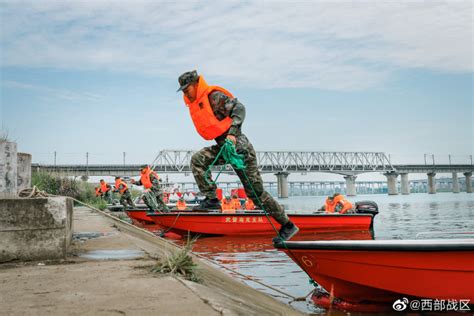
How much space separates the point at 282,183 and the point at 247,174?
114401 mm

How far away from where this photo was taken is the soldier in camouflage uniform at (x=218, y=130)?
5840 millimetres

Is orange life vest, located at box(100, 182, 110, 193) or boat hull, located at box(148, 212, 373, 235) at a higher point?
orange life vest, located at box(100, 182, 110, 193)

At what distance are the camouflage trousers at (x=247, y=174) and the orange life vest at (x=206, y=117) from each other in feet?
0.85

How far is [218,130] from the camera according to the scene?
586 cm

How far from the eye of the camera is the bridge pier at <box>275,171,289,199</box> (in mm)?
118875

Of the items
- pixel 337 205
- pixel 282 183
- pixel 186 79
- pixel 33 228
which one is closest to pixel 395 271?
pixel 186 79

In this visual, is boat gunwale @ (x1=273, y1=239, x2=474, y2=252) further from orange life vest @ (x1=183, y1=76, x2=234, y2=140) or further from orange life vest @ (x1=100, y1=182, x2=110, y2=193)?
orange life vest @ (x1=100, y1=182, x2=110, y2=193)

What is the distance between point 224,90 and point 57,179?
69.0 feet

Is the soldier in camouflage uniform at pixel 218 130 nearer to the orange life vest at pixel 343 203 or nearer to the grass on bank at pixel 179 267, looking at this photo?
the grass on bank at pixel 179 267

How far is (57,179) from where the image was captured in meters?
24.4

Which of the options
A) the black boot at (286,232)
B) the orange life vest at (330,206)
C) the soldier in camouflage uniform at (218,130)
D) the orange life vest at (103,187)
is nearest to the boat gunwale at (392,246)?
the black boot at (286,232)

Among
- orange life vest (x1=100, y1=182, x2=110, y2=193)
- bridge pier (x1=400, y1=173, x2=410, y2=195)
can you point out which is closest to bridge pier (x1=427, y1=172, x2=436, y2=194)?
bridge pier (x1=400, y1=173, x2=410, y2=195)

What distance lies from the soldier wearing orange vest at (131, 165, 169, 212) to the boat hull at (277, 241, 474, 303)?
46.5 feet

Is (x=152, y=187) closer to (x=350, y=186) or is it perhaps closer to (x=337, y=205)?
(x=337, y=205)
